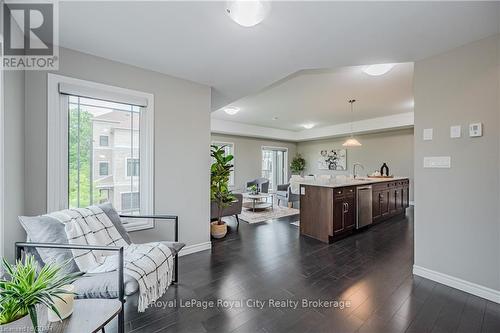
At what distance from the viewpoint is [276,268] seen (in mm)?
2537

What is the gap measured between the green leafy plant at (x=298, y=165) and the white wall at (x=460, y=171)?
280 inches

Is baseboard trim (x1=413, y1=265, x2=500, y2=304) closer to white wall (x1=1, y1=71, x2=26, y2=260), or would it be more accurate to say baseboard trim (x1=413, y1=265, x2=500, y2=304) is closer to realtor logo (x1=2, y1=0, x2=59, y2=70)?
white wall (x1=1, y1=71, x2=26, y2=260)

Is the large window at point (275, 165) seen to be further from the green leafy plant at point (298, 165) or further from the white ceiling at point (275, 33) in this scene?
the white ceiling at point (275, 33)

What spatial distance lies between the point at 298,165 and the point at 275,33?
26.1 ft

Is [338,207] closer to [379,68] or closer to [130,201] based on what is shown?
[379,68]

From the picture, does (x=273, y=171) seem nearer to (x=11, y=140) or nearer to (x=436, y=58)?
(x=436, y=58)

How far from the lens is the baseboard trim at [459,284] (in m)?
1.92

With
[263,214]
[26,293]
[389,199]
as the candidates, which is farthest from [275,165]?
[26,293]

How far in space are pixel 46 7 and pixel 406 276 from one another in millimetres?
4094

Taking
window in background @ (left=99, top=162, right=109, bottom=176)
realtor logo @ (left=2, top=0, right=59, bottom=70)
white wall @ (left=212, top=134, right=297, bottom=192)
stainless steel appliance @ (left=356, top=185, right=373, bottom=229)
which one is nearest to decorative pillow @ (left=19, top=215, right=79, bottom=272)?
window in background @ (left=99, top=162, right=109, bottom=176)

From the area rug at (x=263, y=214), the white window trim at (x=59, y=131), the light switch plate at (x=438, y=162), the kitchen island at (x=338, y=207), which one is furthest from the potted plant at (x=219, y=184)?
the light switch plate at (x=438, y=162)

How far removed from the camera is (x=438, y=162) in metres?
2.27

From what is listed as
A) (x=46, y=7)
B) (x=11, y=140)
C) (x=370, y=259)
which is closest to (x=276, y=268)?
(x=370, y=259)

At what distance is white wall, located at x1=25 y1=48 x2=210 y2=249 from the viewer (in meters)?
2.01
